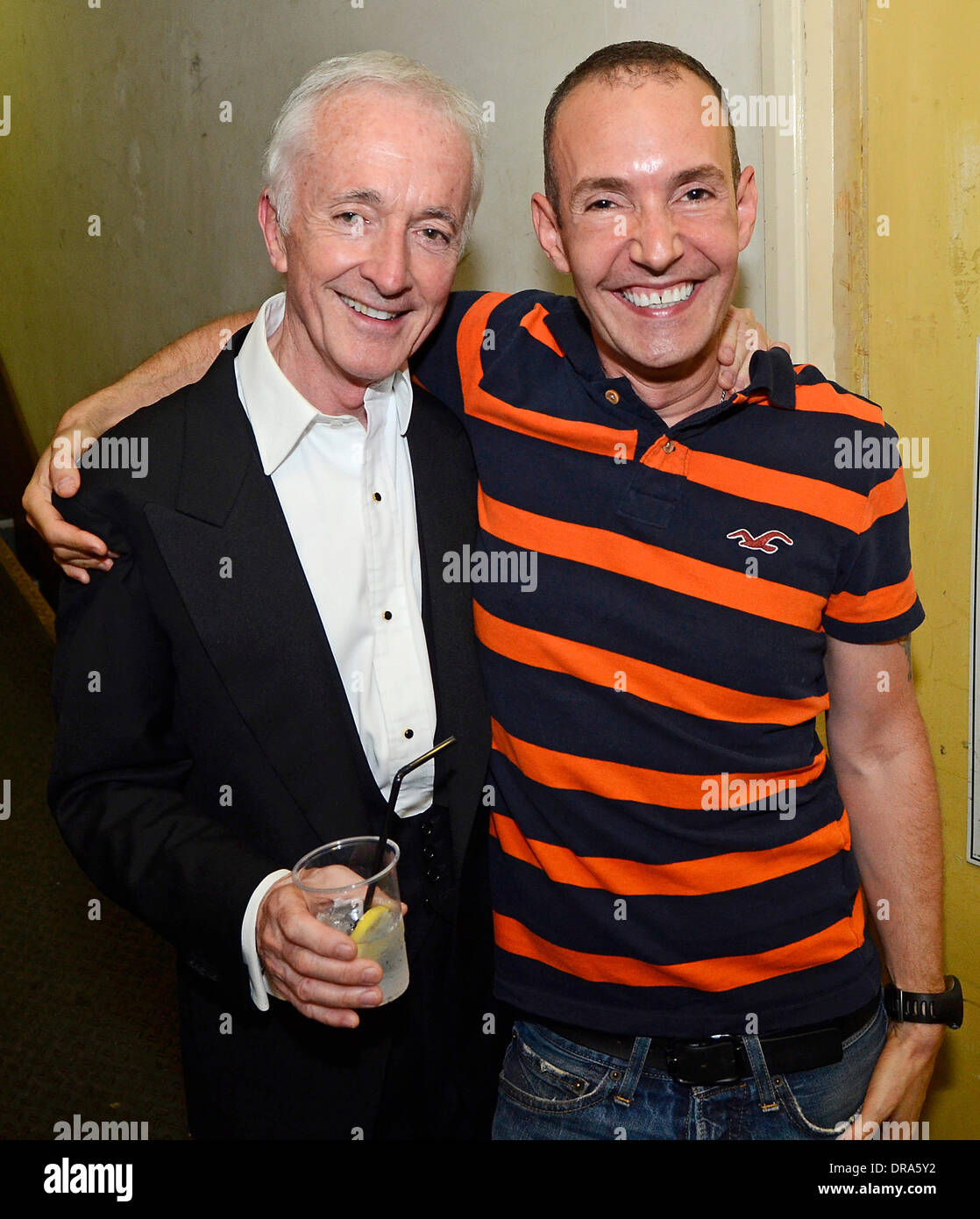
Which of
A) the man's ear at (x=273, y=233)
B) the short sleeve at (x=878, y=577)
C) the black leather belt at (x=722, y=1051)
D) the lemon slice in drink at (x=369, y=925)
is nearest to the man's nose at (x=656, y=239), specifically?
the short sleeve at (x=878, y=577)

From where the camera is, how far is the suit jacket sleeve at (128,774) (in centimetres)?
132

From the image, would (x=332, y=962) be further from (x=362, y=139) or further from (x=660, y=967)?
(x=362, y=139)

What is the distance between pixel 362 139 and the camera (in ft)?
4.55

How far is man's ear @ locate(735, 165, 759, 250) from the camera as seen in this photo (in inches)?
61.4

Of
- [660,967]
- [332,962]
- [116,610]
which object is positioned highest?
[116,610]

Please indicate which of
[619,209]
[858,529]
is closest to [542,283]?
[619,209]

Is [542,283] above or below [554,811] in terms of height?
above

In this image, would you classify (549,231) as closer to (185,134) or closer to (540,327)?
(540,327)

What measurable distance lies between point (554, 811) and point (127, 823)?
576 millimetres

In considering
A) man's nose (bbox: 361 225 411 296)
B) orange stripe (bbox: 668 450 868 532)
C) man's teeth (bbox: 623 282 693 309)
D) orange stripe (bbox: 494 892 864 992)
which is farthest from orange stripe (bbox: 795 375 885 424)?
orange stripe (bbox: 494 892 864 992)

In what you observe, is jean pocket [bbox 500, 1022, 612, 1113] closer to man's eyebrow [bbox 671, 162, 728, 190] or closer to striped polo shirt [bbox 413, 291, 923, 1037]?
striped polo shirt [bbox 413, 291, 923, 1037]

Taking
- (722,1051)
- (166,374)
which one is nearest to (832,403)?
(722,1051)

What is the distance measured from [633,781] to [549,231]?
84cm

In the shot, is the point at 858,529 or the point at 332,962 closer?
the point at 332,962
